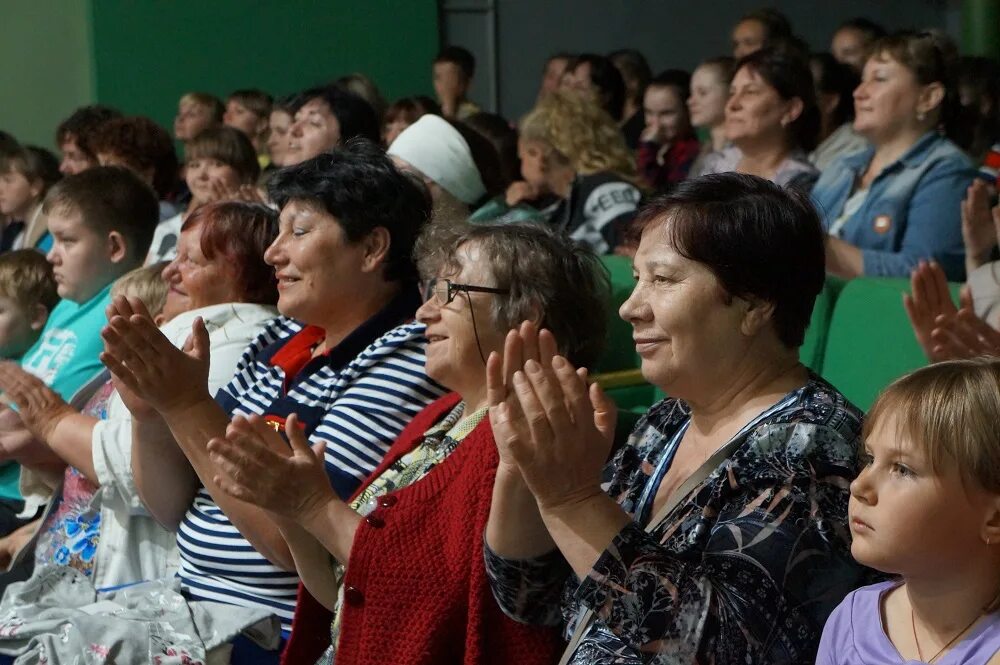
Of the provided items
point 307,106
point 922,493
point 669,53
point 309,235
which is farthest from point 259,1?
point 922,493

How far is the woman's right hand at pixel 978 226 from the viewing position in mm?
2703

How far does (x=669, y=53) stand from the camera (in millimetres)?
9195

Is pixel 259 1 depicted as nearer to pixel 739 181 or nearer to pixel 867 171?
pixel 867 171

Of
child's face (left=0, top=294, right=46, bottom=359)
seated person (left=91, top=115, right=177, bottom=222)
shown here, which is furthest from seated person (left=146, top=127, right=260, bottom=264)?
child's face (left=0, top=294, right=46, bottom=359)

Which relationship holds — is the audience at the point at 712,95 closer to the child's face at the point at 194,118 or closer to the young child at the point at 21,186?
the young child at the point at 21,186

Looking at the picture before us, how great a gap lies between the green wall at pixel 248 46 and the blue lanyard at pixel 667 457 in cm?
694

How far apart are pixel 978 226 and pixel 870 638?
1.54 meters

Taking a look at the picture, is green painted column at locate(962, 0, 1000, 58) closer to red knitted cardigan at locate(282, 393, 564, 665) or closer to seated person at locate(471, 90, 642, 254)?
seated person at locate(471, 90, 642, 254)

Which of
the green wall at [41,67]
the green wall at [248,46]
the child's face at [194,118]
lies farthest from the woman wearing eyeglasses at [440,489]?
the green wall at [41,67]

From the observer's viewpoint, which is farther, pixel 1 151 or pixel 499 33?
pixel 499 33

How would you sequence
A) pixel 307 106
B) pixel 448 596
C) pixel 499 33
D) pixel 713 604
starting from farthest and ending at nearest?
1. pixel 499 33
2. pixel 307 106
3. pixel 448 596
4. pixel 713 604

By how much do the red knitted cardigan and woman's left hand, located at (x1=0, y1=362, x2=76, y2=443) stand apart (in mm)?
1141

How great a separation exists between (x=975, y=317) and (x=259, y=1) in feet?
23.6

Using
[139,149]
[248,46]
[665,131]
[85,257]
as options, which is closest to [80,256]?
[85,257]
